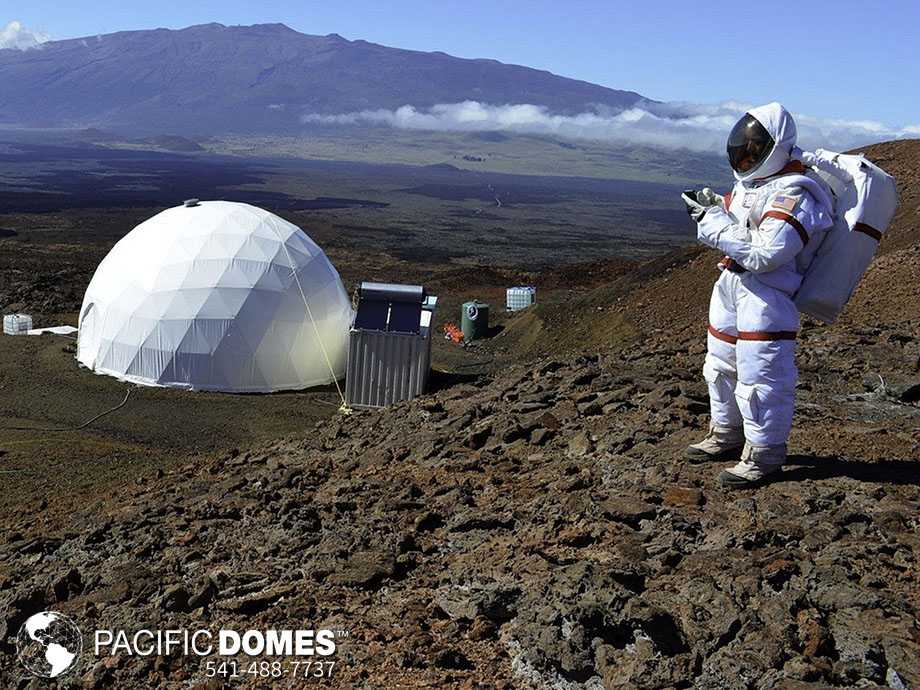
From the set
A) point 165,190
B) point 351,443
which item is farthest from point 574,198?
point 351,443

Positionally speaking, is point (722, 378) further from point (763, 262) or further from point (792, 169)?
point (792, 169)

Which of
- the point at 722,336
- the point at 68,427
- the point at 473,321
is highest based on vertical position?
the point at 722,336

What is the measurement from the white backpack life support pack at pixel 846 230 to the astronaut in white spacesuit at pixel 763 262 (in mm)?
88

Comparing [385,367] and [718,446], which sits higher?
[718,446]

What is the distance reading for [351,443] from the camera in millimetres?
9695

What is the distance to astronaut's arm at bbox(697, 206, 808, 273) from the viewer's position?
544cm

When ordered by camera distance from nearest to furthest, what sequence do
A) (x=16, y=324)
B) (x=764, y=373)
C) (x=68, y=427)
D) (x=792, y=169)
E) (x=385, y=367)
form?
(x=764, y=373)
(x=792, y=169)
(x=68, y=427)
(x=385, y=367)
(x=16, y=324)

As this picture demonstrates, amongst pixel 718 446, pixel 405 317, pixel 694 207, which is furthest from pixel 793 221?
pixel 405 317

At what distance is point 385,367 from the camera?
1566 centimetres

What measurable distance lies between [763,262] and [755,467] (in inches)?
51.2

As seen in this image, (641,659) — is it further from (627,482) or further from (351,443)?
(351,443)

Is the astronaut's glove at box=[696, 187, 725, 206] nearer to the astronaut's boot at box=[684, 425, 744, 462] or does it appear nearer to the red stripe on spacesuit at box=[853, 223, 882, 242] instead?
the red stripe on spacesuit at box=[853, 223, 882, 242]

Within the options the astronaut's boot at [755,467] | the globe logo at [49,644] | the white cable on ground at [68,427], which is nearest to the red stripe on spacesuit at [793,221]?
the astronaut's boot at [755,467]

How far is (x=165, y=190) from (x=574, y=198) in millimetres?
50660
